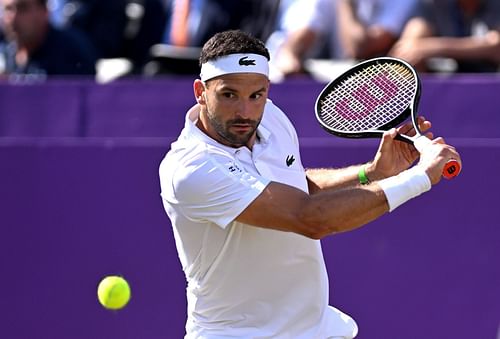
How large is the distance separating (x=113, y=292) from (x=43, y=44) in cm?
237

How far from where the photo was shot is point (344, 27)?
23.9 ft

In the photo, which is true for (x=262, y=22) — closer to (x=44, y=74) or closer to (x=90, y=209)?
(x=44, y=74)

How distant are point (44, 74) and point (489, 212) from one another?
3.07 metres

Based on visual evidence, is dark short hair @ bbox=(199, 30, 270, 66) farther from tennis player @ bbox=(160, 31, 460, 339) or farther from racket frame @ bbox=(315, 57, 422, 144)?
racket frame @ bbox=(315, 57, 422, 144)

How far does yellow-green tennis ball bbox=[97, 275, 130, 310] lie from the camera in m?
5.61

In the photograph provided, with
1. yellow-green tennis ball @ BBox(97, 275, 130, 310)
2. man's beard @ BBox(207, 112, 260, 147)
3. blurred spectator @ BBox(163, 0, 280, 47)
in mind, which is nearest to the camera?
man's beard @ BBox(207, 112, 260, 147)

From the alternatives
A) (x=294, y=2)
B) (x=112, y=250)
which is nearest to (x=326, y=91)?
(x=112, y=250)

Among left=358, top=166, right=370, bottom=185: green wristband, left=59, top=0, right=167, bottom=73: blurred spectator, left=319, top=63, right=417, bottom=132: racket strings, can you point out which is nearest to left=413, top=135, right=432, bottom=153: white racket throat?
left=319, top=63, right=417, bottom=132: racket strings

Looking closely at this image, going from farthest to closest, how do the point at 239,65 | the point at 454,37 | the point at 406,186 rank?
the point at 454,37
the point at 239,65
the point at 406,186

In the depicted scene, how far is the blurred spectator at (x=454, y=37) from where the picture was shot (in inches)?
273

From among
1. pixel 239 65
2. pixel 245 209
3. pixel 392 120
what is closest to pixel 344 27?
pixel 392 120

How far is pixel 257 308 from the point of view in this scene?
4223 millimetres

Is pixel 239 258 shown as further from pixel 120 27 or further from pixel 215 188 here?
pixel 120 27

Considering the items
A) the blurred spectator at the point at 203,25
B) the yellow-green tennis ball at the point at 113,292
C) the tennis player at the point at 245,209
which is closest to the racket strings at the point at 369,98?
the tennis player at the point at 245,209
